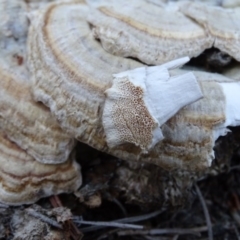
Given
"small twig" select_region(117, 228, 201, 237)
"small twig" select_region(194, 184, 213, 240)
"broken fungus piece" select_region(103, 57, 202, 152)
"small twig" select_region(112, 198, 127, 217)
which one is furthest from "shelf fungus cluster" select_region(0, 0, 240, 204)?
"small twig" select_region(194, 184, 213, 240)

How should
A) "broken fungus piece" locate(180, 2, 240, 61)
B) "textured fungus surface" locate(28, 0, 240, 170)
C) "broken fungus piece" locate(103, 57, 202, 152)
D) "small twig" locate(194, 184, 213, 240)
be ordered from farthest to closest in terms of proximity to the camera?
1. "small twig" locate(194, 184, 213, 240)
2. "broken fungus piece" locate(180, 2, 240, 61)
3. "textured fungus surface" locate(28, 0, 240, 170)
4. "broken fungus piece" locate(103, 57, 202, 152)

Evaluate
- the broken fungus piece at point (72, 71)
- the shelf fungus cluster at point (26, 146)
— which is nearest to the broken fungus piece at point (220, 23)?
the broken fungus piece at point (72, 71)

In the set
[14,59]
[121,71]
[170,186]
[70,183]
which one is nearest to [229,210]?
[170,186]

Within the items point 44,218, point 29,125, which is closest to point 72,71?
point 29,125

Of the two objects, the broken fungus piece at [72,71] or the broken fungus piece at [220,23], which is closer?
the broken fungus piece at [72,71]

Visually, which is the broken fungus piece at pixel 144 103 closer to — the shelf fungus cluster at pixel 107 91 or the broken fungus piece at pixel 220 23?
the shelf fungus cluster at pixel 107 91

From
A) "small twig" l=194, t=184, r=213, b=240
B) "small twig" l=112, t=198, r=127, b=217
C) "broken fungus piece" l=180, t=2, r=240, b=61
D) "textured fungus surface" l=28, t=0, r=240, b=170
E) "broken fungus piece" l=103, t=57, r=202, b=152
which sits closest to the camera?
"broken fungus piece" l=103, t=57, r=202, b=152

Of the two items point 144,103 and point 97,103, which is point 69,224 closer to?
point 97,103

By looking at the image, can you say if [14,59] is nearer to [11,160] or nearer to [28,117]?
[28,117]

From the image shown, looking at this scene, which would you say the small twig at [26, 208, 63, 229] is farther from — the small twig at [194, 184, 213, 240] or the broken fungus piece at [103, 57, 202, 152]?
the small twig at [194, 184, 213, 240]

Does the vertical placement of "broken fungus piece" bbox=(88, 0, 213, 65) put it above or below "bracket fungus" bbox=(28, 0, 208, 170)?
above
